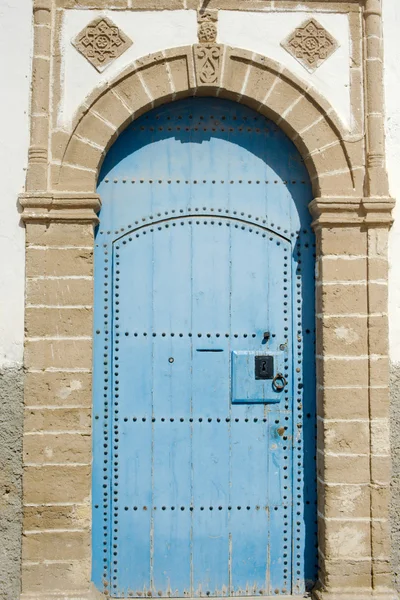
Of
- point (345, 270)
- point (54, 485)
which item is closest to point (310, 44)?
point (345, 270)

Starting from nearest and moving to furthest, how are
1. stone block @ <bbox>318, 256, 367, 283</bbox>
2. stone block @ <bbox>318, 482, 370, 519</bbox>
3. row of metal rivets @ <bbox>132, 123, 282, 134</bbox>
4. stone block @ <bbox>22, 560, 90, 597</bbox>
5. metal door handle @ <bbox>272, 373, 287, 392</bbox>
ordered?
stone block @ <bbox>22, 560, 90, 597</bbox> < stone block @ <bbox>318, 482, 370, 519</bbox> < stone block @ <bbox>318, 256, 367, 283</bbox> < metal door handle @ <bbox>272, 373, 287, 392</bbox> < row of metal rivets @ <bbox>132, 123, 282, 134</bbox>

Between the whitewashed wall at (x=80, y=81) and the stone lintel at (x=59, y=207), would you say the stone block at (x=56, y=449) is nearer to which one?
the whitewashed wall at (x=80, y=81)

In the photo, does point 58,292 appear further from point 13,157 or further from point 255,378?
point 255,378

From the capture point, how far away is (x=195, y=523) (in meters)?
3.91

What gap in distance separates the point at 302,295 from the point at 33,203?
1.76 meters

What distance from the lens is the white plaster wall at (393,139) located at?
12.8ft

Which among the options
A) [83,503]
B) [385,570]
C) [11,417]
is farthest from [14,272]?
[385,570]

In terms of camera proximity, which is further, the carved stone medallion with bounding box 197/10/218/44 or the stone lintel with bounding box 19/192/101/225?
the carved stone medallion with bounding box 197/10/218/44

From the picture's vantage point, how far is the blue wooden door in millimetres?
3902

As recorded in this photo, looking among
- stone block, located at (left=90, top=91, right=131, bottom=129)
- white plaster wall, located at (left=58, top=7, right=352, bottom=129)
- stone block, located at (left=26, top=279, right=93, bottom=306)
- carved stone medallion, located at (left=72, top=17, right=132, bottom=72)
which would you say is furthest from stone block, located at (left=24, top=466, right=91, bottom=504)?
carved stone medallion, located at (left=72, top=17, right=132, bottom=72)

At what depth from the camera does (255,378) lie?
3.96 metres

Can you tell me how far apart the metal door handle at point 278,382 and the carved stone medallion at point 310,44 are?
1931 mm

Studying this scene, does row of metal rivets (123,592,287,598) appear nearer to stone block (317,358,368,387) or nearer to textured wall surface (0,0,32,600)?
textured wall surface (0,0,32,600)

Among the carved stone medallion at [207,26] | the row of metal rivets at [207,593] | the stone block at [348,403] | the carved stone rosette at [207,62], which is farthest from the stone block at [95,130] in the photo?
the row of metal rivets at [207,593]
